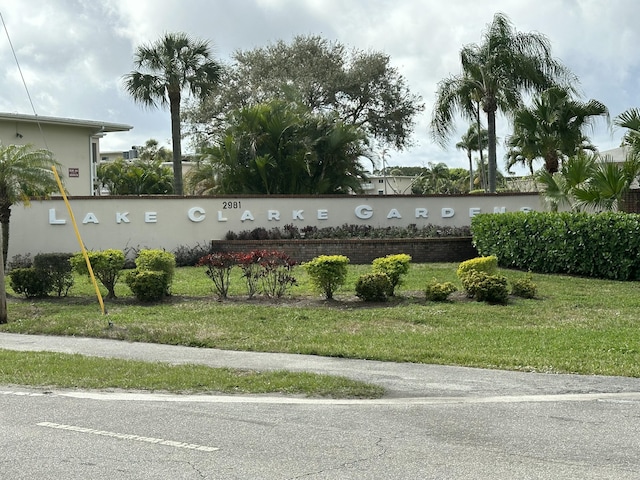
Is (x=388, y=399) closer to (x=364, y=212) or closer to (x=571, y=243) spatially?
(x=571, y=243)

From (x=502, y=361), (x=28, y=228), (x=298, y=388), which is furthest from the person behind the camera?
(x=28, y=228)

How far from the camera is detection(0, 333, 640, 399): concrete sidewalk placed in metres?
8.98

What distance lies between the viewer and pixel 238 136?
30453 mm

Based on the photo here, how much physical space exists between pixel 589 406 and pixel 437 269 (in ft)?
44.2

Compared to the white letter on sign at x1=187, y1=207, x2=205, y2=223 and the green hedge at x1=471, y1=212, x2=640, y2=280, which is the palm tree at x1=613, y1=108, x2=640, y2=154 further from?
the white letter on sign at x1=187, y1=207, x2=205, y2=223

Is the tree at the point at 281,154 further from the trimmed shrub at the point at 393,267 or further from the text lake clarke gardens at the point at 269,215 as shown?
the trimmed shrub at the point at 393,267

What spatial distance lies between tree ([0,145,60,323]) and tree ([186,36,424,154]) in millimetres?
24288

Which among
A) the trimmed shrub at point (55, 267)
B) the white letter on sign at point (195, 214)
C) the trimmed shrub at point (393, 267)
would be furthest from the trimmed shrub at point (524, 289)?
the white letter on sign at point (195, 214)

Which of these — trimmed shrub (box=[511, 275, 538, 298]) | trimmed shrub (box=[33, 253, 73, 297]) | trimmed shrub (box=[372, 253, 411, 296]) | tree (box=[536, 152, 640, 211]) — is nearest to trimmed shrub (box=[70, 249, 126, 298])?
trimmed shrub (box=[33, 253, 73, 297])

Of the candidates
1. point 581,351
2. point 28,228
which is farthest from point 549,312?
point 28,228

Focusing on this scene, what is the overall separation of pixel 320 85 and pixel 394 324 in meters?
33.9

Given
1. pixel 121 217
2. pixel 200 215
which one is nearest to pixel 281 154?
→ pixel 200 215

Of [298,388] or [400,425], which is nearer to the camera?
[400,425]

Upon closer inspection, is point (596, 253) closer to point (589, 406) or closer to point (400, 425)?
point (589, 406)
